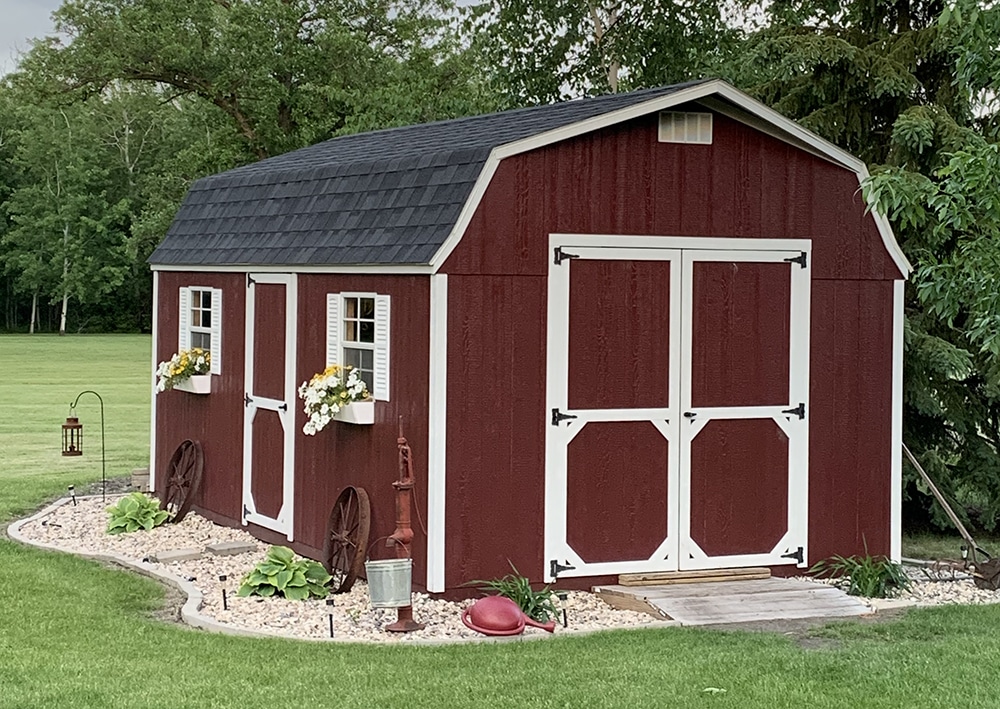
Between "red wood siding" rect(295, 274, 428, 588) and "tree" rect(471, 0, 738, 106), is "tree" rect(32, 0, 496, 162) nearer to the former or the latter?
"tree" rect(471, 0, 738, 106)

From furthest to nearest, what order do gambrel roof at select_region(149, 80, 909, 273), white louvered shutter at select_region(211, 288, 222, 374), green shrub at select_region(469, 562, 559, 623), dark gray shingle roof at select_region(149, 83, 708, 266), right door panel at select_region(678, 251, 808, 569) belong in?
white louvered shutter at select_region(211, 288, 222, 374) → right door panel at select_region(678, 251, 808, 569) → dark gray shingle roof at select_region(149, 83, 708, 266) → gambrel roof at select_region(149, 80, 909, 273) → green shrub at select_region(469, 562, 559, 623)

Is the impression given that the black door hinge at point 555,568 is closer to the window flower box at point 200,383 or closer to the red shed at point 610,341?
the red shed at point 610,341

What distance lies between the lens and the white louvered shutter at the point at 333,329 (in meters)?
10.1

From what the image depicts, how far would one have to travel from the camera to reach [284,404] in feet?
36.0

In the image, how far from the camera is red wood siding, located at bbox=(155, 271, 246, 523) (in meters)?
11.9

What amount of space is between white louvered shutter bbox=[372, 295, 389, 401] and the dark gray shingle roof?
30 cm

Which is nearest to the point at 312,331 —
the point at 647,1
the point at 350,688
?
the point at 350,688

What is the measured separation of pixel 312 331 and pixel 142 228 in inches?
1093

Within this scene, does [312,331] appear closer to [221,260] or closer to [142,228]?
[221,260]

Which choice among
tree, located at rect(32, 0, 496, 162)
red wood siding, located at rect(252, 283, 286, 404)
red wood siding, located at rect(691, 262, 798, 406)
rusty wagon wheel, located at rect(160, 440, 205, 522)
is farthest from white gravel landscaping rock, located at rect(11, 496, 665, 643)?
tree, located at rect(32, 0, 496, 162)

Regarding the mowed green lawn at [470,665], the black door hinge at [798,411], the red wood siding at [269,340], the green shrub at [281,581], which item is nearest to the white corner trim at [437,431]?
the green shrub at [281,581]

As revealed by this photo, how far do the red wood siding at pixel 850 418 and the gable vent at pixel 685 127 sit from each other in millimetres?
1329

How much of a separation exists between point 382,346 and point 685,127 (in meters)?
2.45

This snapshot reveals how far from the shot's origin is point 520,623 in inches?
329
